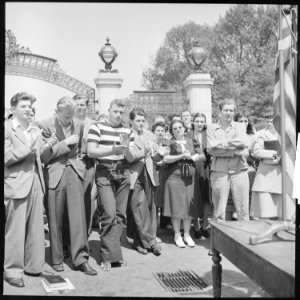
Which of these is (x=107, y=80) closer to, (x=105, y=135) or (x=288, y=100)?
(x=105, y=135)

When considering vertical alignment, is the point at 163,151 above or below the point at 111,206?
above

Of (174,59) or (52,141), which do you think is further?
(174,59)

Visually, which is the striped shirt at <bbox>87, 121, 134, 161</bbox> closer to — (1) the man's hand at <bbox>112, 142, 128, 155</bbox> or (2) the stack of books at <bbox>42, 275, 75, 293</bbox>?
(1) the man's hand at <bbox>112, 142, 128, 155</bbox>

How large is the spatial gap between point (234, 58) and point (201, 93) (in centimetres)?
78

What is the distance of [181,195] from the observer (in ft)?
15.3

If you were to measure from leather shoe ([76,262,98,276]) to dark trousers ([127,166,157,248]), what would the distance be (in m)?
0.77

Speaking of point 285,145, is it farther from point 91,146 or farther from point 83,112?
point 83,112

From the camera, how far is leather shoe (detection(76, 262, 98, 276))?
12.2 ft

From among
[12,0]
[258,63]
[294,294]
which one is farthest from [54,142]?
[258,63]

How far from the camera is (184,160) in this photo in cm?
467

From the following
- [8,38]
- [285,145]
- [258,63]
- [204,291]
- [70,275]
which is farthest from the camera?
[258,63]

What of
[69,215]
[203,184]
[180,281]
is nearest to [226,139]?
[203,184]

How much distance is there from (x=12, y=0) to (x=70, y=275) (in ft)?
7.84

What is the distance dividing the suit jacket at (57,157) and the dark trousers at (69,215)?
0.05m
